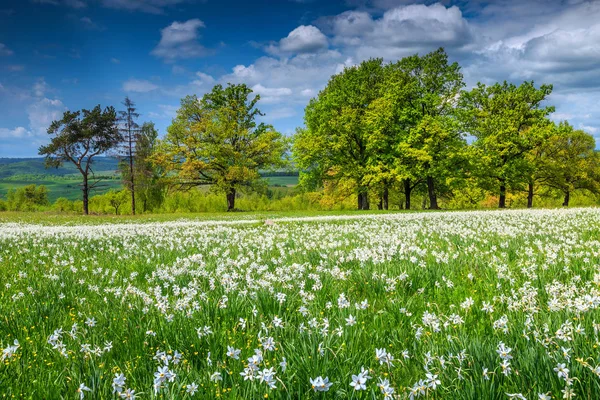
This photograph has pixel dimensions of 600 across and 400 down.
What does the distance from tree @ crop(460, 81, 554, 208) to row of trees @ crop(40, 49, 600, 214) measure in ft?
0.44

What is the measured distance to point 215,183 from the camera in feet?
163

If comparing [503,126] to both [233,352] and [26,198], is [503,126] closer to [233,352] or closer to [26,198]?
[233,352]

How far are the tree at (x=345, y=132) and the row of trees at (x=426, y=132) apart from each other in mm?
130

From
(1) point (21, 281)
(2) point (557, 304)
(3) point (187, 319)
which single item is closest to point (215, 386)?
(3) point (187, 319)

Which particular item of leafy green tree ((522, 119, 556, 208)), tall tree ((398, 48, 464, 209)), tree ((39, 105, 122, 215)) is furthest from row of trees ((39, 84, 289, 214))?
leafy green tree ((522, 119, 556, 208))

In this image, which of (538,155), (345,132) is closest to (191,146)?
(345,132)

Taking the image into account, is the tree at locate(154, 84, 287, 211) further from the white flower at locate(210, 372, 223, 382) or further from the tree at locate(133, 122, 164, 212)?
the white flower at locate(210, 372, 223, 382)

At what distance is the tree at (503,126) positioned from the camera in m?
41.2

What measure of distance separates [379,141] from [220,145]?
846 inches

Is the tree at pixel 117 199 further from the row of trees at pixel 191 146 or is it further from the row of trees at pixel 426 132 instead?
the row of trees at pixel 426 132

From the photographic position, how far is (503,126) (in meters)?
41.9

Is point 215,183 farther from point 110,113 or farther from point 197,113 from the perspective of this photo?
point 110,113

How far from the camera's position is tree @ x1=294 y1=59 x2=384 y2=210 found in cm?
4344

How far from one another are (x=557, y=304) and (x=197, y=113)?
55.9 m
